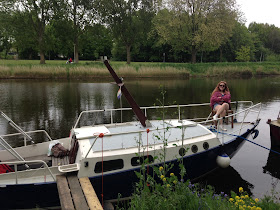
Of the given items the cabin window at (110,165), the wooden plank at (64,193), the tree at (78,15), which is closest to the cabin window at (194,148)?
the cabin window at (110,165)

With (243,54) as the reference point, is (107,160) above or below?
below

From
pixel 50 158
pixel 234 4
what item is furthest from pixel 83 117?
pixel 234 4

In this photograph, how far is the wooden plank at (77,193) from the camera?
618 cm

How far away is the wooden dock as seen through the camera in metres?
6.17

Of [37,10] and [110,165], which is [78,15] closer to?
[37,10]

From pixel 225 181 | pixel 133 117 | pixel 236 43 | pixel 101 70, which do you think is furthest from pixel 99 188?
pixel 236 43

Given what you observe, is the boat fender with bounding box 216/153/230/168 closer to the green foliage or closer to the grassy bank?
the grassy bank

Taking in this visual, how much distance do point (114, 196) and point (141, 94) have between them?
67.6ft

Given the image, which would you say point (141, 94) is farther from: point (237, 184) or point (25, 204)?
point (25, 204)

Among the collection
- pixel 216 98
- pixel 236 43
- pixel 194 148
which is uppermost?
pixel 236 43

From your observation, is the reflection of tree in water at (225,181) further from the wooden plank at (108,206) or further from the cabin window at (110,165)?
the wooden plank at (108,206)

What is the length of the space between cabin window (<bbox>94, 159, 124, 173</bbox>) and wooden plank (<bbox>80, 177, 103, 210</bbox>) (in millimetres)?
412

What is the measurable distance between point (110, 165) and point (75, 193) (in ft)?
4.36

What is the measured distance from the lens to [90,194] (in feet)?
21.6
